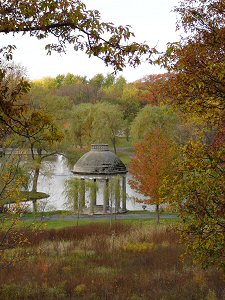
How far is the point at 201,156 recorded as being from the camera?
7.82m

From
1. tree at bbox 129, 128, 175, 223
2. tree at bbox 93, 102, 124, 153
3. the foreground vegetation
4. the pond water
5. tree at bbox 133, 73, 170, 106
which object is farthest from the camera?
tree at bbox 93, 102, 124, 153

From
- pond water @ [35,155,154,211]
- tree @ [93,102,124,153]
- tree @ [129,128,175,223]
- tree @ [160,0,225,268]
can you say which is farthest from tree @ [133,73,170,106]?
pond water @ [35,155,154,211]

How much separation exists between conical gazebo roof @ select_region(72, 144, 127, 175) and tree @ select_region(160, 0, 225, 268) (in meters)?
20.5

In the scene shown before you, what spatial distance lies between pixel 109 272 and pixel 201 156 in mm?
7312

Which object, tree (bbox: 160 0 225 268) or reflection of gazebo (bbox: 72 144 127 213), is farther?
reflection of gazebo (bbox: 72 144 127 213)

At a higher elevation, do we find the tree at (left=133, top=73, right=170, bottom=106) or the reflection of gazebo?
the tree at (left=133, top=73, right=170, bottom=106)

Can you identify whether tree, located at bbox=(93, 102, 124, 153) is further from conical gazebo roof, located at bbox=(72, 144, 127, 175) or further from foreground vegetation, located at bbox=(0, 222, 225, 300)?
foreground vegetation, located at bbox=(0, 222, 225, 300)

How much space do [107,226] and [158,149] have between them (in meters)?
5.39

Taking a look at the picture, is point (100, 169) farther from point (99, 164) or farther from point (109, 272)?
point (109, 272)

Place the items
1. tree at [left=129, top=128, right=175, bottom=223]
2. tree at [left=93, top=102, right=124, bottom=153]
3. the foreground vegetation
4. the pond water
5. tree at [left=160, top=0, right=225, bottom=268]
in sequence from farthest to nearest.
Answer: tree at [left=93, top=102, right=124, bottom=153] → the pond water → tree at [left=129, top=128, right=175, bottom=223] → the foreground vegetation → tree at [left=160, top=0, right=225, bottom=268]

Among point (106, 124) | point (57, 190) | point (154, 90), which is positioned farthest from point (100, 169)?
point (154, 90)

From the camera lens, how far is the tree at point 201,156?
7.23m

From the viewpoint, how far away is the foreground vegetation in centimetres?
1150

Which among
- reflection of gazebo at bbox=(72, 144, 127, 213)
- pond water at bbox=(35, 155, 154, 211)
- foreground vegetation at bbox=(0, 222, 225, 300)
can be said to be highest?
reflection of gazebo at bbox=(72, 144, 127, 213)
